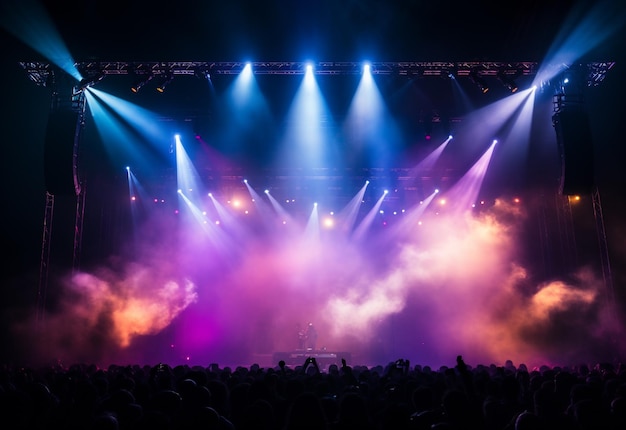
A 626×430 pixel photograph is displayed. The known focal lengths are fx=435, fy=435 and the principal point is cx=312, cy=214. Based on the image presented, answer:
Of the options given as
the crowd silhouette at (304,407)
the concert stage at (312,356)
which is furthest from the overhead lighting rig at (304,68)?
the concert stage at (312,356)

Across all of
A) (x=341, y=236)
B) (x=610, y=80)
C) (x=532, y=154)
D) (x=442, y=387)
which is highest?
(x=610, y=80)

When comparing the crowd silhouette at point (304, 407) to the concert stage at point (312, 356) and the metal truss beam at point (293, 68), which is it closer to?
the metal truss beam at point (293, 68)

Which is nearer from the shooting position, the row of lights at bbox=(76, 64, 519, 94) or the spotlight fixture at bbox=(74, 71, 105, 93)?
the spotlight fixture at bbox=(74, 71, 105, 93)

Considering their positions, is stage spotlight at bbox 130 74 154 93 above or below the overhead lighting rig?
below

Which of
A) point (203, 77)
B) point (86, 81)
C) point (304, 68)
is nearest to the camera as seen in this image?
point (86, 81)

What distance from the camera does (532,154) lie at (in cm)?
1916

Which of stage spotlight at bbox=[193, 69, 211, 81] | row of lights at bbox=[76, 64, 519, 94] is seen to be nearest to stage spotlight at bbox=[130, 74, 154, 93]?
row of lights at bbox=[76, 64, 519, 94]

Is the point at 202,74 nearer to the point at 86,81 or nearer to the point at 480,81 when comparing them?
the point at 86,81

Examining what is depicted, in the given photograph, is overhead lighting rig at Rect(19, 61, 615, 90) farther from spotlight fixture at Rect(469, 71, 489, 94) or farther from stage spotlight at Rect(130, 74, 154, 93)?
stage spotlight at Rect(130, 74, 154, 93)

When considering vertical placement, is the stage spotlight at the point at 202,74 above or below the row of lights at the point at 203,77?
above

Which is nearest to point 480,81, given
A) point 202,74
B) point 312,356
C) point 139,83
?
point 202,74

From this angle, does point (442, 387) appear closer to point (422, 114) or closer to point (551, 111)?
point (422, 114)

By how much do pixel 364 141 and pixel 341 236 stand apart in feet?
25.6

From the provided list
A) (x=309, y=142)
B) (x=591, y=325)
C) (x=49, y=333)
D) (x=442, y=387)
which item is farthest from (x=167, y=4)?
(x=591, y=325)
